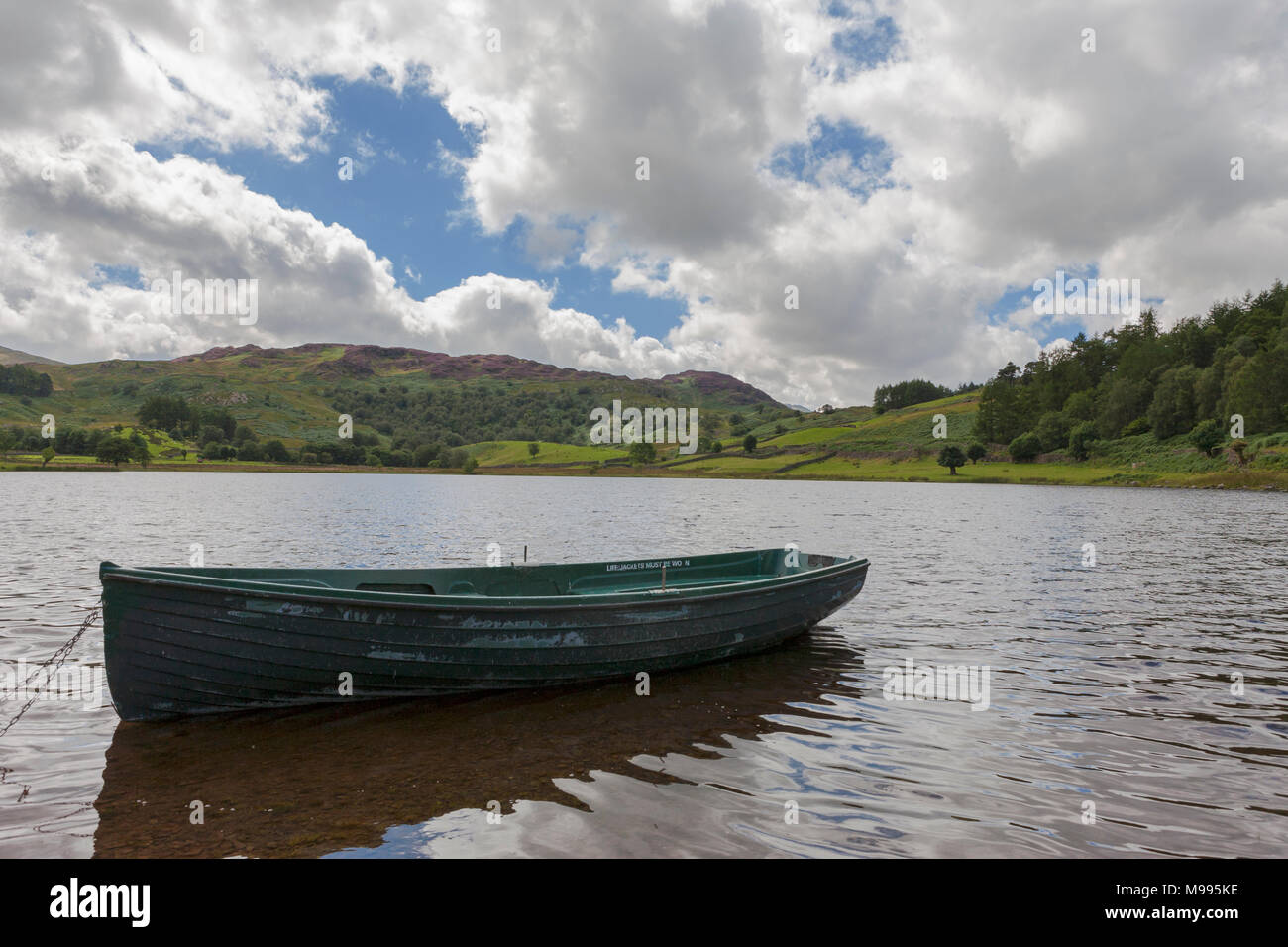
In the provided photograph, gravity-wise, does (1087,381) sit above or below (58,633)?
above

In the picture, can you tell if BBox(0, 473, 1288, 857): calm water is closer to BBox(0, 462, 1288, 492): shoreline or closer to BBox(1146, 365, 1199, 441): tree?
BBox(0, 462, 1288, 492): shoreline

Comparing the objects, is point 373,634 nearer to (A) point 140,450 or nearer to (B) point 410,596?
(B) point 410,596

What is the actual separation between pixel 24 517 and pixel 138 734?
41.8 meters

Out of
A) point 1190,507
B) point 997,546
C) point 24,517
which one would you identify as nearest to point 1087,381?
point 1190,507

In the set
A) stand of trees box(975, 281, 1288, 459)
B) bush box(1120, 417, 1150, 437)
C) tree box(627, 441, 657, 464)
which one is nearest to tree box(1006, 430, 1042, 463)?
stand of trees box(975, 281, 1288, 459)

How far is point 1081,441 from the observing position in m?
130

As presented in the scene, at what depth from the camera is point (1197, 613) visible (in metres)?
18.7

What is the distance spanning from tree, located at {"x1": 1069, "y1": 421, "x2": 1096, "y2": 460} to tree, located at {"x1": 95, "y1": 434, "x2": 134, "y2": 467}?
18920 cm

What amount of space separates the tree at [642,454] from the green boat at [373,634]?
166 m

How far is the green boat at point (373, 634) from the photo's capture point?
9.34m

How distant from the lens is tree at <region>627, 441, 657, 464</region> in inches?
7101

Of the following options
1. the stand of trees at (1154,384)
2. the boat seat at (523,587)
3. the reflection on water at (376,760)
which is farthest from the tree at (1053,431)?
the reflection on water at (376,760)
